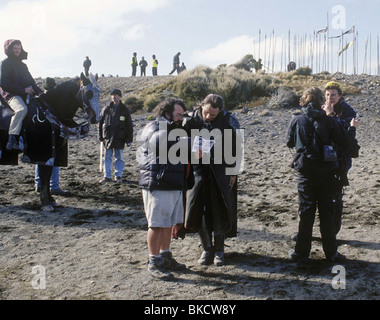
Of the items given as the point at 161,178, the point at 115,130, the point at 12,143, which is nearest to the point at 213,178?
the point at 161,178

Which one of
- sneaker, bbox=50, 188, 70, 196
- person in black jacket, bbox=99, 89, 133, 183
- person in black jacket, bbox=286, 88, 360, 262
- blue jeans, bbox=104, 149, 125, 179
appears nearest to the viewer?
person in black jacket, bbox=286, 88, 360, 262

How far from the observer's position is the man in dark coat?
4203 mm

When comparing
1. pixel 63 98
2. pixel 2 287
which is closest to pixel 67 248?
pixel 2 287

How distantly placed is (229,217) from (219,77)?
59.9 ft

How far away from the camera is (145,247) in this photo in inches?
194

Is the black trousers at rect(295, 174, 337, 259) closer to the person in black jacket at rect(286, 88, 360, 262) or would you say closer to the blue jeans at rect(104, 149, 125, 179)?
the person in black jacket at rect(286, 88, 360, 262)

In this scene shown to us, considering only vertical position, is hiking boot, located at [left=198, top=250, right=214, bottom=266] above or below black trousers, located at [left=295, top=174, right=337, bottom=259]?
below

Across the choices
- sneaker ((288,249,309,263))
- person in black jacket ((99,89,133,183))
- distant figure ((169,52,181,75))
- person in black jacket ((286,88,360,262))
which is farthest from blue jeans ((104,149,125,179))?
distant figure ((169,52,181,75))

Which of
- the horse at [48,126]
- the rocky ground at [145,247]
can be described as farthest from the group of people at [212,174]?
the horse at [48,126]

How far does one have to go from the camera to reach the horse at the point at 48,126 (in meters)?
6.45

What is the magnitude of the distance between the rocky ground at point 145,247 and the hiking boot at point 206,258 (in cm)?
9

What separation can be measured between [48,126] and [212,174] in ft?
11.1

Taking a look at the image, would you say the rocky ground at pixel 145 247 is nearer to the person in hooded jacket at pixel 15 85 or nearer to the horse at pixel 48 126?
the horse at pixel 48 126

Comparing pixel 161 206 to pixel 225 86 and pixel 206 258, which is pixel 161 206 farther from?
pixel 225 86
